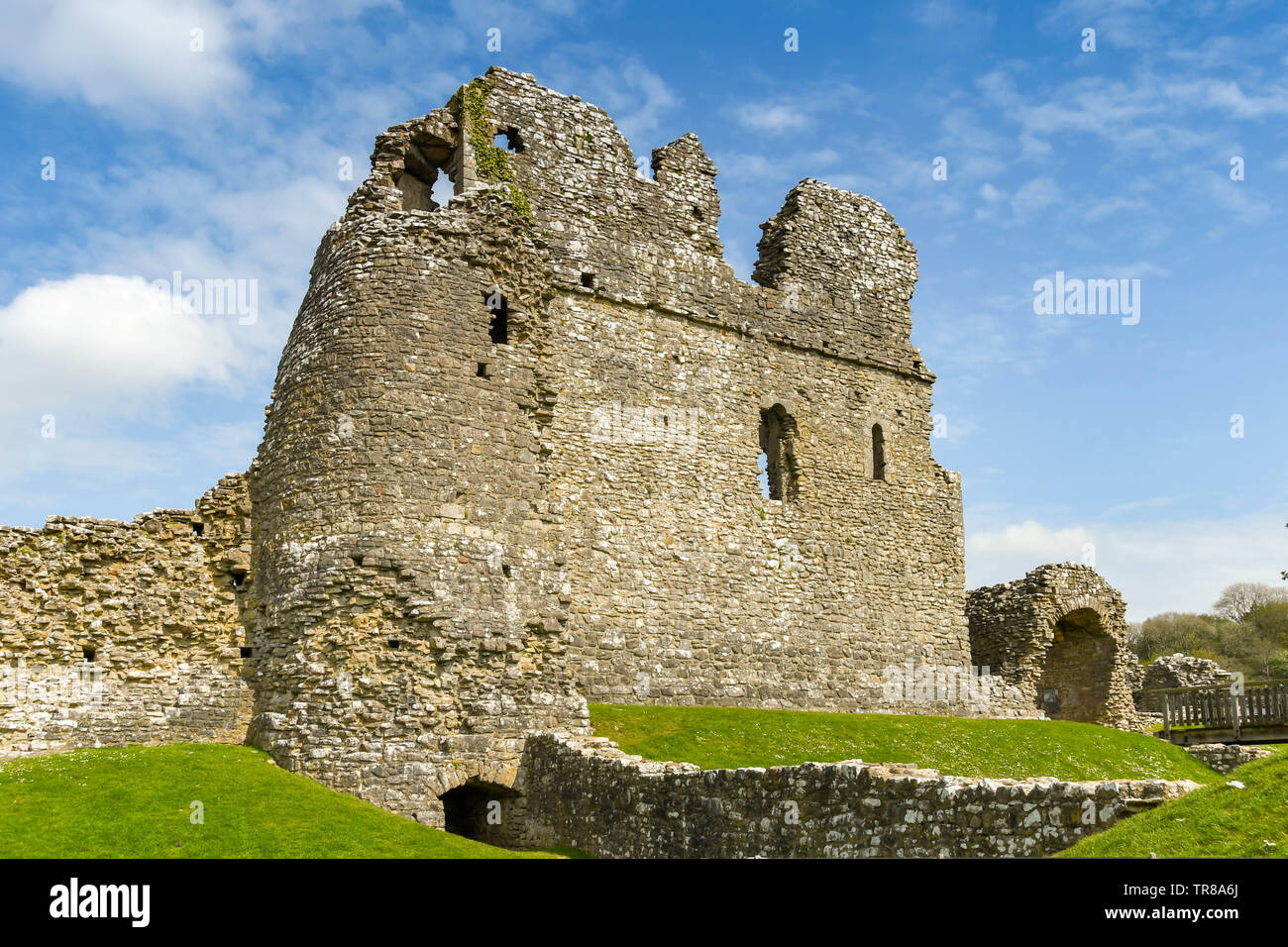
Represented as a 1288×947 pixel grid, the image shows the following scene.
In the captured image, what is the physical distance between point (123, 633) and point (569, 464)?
7.76m

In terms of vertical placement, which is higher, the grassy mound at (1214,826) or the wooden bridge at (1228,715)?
the grassy mound at (1214,826)

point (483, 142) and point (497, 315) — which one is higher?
point (483, 142)

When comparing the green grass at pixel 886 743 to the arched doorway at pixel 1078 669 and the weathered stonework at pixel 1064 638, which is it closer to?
the weathered stonework at pixel 1064 638

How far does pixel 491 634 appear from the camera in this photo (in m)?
16.0

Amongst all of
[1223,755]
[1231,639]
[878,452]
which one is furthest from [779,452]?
[1231,639]

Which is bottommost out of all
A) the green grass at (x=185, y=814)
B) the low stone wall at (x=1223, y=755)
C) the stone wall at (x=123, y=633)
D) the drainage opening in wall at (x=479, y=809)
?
the low stone wall at (x=1223, y=755)

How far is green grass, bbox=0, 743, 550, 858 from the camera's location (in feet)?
36.4

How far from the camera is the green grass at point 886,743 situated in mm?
17203

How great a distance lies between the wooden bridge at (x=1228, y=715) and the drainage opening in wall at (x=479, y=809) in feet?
56.6

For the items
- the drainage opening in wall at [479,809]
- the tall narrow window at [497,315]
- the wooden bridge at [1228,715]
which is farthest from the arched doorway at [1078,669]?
the tall narrow window at [497,315]

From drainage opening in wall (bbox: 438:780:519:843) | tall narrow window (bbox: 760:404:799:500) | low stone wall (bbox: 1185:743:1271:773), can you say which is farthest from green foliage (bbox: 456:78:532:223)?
low stone wall (bbox: 1185:743:1271:773)

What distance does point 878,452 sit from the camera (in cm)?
2556

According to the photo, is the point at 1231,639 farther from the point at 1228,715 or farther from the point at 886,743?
the point at 886,743

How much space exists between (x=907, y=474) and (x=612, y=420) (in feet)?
26.9
